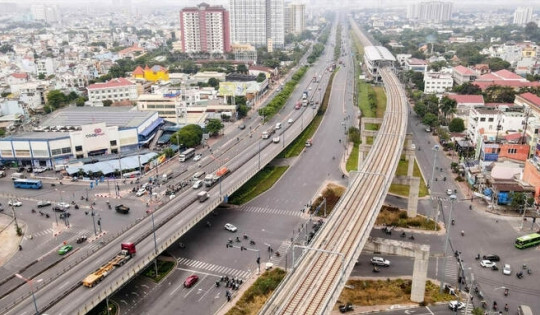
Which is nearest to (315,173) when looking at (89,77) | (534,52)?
(89,77)

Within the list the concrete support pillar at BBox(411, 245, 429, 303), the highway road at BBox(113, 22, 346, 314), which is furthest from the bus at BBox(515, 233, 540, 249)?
the highway road at BBox(113, 22, 346, 314)

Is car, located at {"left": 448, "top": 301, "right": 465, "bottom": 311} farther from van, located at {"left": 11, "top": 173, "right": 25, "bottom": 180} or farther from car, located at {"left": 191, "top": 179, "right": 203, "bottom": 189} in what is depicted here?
van, located at {"left": 11, "top": 173, "right": 25, "bottom": 180}

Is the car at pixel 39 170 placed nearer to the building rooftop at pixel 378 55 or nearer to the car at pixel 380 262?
the car at pixel 380 262

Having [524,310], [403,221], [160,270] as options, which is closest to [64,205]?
[160,270]

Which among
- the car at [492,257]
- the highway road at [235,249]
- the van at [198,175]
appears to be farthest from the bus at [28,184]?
the car at [492,257]

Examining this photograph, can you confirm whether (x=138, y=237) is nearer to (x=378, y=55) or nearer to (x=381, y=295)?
(x=381, y=295)
